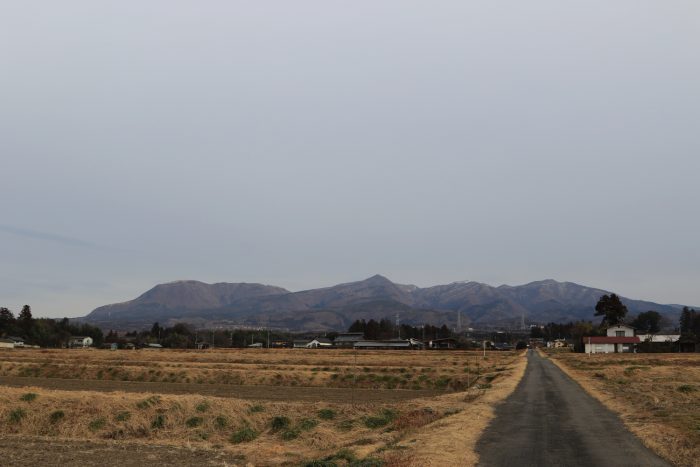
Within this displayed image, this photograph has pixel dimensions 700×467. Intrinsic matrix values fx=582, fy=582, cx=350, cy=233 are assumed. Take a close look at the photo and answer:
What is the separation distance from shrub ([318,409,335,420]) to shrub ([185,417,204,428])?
5541mm

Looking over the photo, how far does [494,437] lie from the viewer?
2059cm

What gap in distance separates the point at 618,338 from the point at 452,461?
423 ft

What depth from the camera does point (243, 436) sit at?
79.7 ft

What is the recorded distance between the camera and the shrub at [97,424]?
2558cm

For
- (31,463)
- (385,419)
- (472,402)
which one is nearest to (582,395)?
(472,402)

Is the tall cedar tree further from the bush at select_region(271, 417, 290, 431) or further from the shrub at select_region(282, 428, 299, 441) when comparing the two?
the shrub at select_region(282, 428, 299, 441)

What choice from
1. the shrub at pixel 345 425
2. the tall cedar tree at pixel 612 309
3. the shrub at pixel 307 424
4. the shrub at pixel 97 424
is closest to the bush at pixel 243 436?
the shrub at pixel 307 424

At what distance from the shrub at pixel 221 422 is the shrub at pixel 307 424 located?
11.1ft

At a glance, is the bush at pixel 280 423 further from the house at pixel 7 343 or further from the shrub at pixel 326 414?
the house at pixel 7 343

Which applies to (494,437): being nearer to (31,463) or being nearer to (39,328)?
(31,463)

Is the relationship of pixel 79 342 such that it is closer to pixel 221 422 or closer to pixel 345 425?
pixel 221 422

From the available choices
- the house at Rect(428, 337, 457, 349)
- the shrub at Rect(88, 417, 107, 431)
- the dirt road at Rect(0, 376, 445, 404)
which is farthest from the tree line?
the shrub at Rect(88, 417, 107, 431)

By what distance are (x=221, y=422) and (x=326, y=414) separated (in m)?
5.07

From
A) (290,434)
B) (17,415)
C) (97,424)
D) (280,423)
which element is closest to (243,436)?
(290,434)
